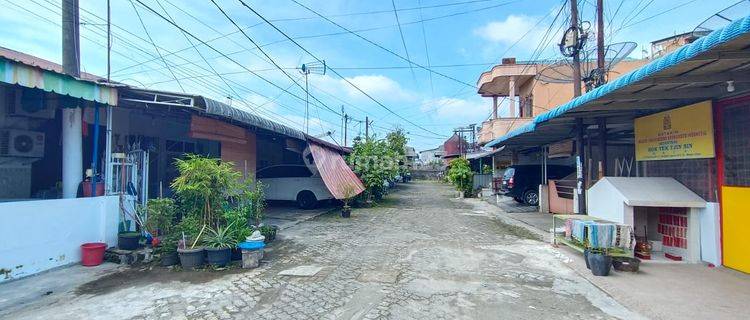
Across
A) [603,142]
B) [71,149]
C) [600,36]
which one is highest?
[600,36]

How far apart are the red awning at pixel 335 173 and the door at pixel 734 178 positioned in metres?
9.40

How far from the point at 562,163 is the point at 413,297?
494 inches

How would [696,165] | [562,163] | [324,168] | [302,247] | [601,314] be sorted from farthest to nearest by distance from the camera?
[562,163] < [324,168] < [302,247] < [696,165] < [601,314]

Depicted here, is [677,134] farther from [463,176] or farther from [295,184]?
[463,176]

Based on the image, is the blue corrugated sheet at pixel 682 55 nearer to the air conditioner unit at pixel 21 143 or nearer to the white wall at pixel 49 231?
the white wall at pixel 49 231

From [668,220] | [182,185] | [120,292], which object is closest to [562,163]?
[668,220]

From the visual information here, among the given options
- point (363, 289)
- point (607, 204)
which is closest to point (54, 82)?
point (363, 289)

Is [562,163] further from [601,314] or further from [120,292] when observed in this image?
[120,292]

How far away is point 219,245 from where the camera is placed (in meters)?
6.13

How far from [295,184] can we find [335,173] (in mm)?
1612

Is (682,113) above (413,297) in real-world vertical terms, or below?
above

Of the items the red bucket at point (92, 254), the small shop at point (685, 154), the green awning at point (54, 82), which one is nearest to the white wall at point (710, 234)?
the small shop at point (685, 154)

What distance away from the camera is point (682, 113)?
21.0ft

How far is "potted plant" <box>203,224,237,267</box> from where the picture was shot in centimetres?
600
